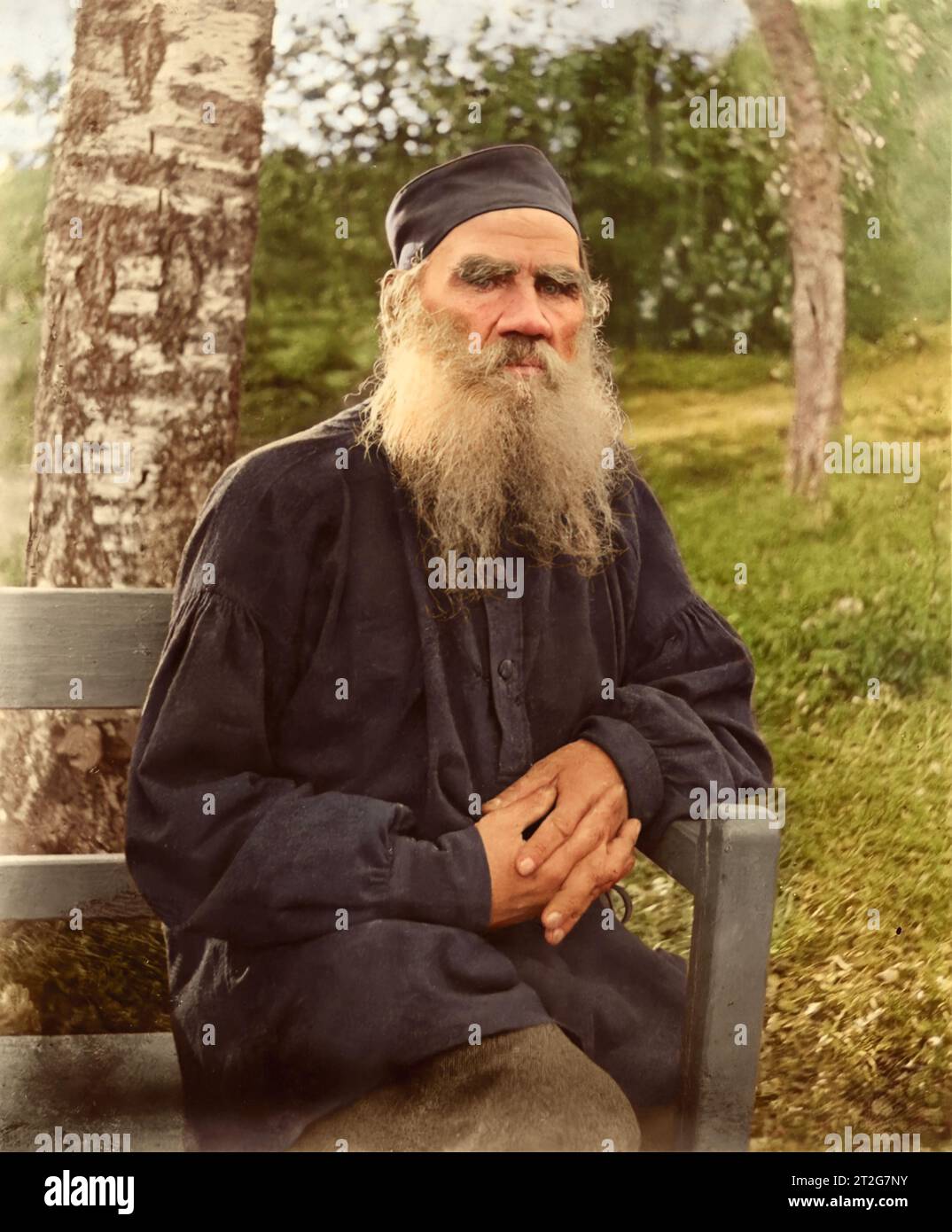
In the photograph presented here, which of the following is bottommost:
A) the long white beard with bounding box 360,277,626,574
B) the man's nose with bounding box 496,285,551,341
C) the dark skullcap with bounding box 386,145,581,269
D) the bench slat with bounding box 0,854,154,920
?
the bench slat with bounding box 0,854,154,920

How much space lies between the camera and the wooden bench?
293 centimetres

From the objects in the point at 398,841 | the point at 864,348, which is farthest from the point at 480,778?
the point at 864,348

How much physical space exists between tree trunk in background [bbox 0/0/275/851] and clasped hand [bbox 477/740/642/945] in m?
1.23

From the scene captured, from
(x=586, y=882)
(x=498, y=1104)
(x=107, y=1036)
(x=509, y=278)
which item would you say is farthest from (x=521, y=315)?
(x=107, y=1036)

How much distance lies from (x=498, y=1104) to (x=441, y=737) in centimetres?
77

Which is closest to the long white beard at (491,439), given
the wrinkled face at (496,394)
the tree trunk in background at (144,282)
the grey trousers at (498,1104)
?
the wrinkled face at (496,394)

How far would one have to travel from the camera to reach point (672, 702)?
313cm

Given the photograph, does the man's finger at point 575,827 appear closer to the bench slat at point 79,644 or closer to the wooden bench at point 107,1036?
the wooden bench at point 107,1036

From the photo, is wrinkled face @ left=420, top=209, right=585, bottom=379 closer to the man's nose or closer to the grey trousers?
the man's nose

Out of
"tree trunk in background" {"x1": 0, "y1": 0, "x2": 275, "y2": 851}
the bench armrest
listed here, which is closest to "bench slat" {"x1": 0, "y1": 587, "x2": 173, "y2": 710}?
"tree trunk in background" {"x1": 0, "y1": 0, "x2": 275, "y2": 851}

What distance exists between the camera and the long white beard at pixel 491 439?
3.06 metres

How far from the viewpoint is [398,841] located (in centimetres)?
287
